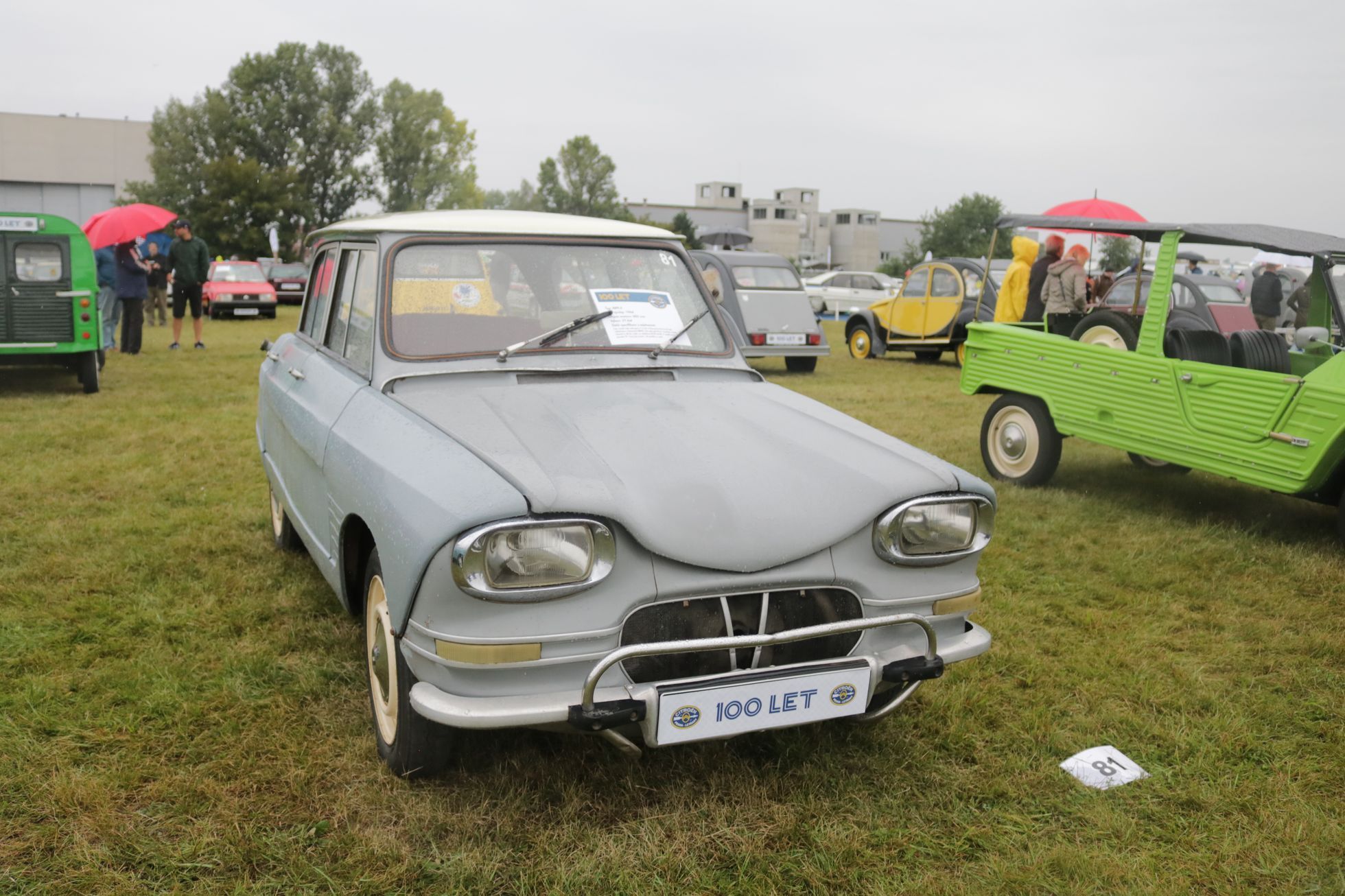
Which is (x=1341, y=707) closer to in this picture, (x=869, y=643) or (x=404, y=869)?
(x=869, y=643)

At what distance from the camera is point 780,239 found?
83.1 metres

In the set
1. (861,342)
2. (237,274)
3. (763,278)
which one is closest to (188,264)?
(763,278)

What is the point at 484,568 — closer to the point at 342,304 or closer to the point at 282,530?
the point at 342,304

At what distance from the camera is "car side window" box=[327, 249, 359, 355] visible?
3957 mm

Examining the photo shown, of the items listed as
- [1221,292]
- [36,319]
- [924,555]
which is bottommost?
[924,555]

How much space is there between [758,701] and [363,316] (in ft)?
6.97

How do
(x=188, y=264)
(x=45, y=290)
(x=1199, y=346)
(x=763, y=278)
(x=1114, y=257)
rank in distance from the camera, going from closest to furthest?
1. (x=1199, y=346)
2. (x=45, y=290)
3. (x=188, y=264)
4. (x=763, y=278)
5. (x=1114, y=257)

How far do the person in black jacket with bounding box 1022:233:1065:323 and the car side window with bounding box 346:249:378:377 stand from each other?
8405 mm

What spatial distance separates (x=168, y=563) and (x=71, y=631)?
0.92m

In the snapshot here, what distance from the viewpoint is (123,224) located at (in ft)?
42.6

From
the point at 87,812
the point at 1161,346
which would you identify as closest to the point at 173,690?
A: the point at 87,812

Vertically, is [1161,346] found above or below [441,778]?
above

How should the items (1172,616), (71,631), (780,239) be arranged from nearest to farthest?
1. (71,631)
2. (1172,616)
3. (780,239)

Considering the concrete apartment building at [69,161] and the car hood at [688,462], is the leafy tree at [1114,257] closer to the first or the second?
the car hood at [688,462]
